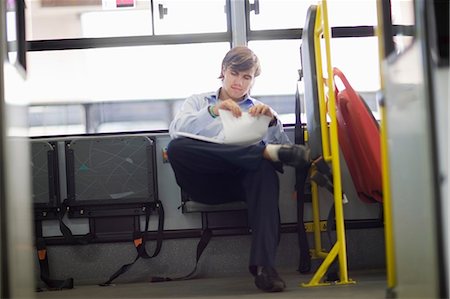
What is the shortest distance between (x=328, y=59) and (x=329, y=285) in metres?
1.03

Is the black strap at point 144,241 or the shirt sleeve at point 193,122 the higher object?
the shirt sleeve at point 193,122

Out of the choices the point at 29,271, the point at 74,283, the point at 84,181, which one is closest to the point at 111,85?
the point at 84,181

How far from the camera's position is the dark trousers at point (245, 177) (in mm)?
3129

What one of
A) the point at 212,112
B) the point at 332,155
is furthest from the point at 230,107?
A: the point at 332,155

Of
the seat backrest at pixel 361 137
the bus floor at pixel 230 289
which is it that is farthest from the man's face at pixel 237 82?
the bus floor at pixel 230 289

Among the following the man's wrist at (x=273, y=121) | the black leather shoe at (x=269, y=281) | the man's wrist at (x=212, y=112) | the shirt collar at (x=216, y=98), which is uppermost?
the shirt collar at (x=216, y=98)

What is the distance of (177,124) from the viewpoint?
343cm

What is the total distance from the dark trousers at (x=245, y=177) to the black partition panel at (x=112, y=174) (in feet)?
1.64

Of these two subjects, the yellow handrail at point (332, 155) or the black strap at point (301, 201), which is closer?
the yellow handrail at point (332, 155)

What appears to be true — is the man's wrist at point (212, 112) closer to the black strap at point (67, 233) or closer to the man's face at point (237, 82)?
the man's face at point (237, 82)

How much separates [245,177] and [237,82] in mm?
561

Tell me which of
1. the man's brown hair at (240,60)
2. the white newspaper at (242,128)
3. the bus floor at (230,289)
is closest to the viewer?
the bus floor at (230,289)

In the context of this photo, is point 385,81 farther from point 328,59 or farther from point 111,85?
point 111,85

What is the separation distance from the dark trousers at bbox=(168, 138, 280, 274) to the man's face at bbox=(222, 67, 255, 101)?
1.49ft
